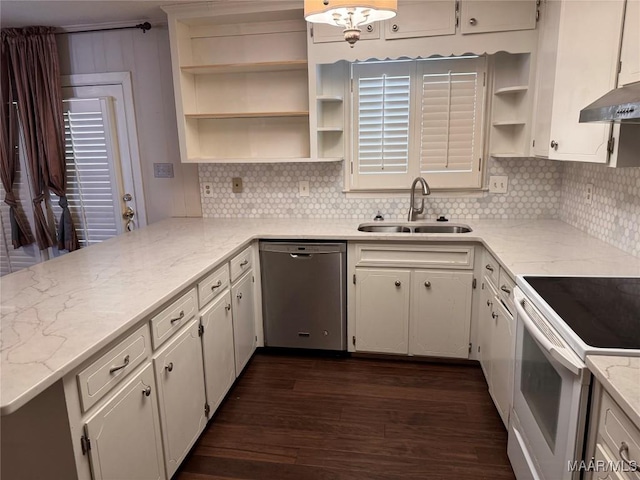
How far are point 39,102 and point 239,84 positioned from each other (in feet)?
5.05

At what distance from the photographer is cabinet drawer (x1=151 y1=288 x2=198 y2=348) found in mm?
1701

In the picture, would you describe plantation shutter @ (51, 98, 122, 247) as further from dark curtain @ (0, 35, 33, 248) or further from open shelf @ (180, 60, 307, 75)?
open shelf @ (180, 60, 307, 75)

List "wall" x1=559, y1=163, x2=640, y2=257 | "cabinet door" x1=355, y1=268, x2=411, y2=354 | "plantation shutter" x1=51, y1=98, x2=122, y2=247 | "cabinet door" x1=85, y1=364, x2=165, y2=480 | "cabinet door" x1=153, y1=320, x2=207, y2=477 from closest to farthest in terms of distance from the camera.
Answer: "cabinet door" x1=85, y1=364, x2=165, y2=480
"cabinet door" x1=153, y1=320, x2=207, y2=477
"wall" x1=559, y1=163, x2=640, y2=257
"cabinet door" x1=355, y1=268, x2=411, y2=354
"plantation shutter" x1=51, y1=98, x2=122, y2=247

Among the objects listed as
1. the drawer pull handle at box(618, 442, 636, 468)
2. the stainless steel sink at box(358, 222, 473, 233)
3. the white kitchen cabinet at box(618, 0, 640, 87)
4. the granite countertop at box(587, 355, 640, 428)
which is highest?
the white kitchen cabinet at box(618, 0, 640, 87)

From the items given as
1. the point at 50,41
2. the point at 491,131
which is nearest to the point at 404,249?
the point at 491,131

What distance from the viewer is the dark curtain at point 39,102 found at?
3.24m

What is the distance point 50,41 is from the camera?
324 centimetres

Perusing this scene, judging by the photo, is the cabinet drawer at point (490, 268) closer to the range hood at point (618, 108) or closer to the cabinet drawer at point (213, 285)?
the range hood at point (618, 108)

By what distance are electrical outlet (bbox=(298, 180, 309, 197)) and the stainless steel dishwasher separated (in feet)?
1.96

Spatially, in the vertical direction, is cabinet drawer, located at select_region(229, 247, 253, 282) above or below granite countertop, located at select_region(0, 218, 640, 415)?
below

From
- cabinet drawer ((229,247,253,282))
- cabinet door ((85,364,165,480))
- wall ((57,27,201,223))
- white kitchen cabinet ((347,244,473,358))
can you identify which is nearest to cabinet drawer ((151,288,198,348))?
cabinet door ((85,364,165,480))

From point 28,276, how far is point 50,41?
2213 mm

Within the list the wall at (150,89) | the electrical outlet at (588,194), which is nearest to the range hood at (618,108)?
the electrical outlet at (588,194)

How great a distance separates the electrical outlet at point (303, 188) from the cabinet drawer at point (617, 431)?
2.43m
